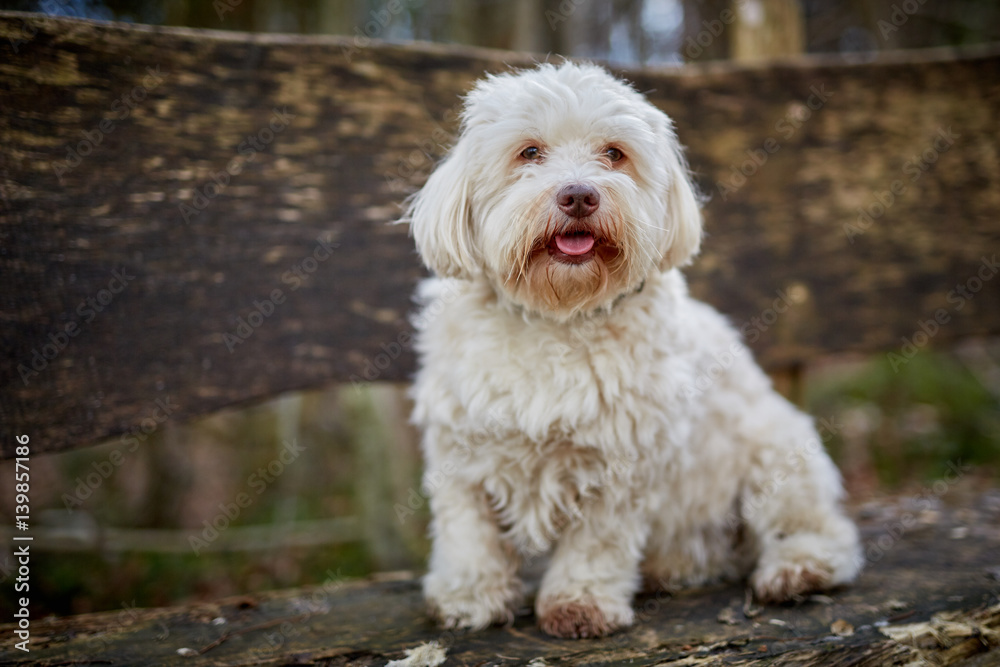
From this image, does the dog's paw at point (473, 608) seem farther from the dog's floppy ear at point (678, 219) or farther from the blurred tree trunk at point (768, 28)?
the blurred tree trunk at point (768, 28)

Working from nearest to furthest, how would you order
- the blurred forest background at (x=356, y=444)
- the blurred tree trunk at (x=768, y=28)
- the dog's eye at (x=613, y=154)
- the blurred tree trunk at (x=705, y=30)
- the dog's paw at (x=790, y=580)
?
the dog's eye at (x=613, y=154) → the dog's paw at (x=790, y=580) → the blurred tree trunk at (x=768, y=28) → the blurred forest background at (x=356, y=444) → the blurred tree trunk at (x=705, y=30)

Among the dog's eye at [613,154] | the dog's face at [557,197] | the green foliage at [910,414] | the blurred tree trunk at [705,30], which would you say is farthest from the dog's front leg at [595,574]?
the green foliage at [910,414]

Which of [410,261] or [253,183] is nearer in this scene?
[253,183]

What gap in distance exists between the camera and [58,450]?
7.70 ft

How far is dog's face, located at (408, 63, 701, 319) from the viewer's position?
2.02 metres

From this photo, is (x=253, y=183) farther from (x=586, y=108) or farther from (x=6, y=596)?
(x=6, y=596)

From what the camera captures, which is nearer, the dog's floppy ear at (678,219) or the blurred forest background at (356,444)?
the dog's floppy ear at (678,219)

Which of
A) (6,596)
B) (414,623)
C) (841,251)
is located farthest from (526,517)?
(6,596)

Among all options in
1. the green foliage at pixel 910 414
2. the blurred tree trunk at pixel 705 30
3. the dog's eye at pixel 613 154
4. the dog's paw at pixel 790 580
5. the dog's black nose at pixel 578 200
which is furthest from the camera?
the green foliage at pixel 910 414

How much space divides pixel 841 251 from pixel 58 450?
11.7 ft

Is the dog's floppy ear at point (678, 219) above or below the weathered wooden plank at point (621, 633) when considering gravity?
above

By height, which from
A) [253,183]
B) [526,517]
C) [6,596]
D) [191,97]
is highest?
[191,97]

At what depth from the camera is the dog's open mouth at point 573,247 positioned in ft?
6.75

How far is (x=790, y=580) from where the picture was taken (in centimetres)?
232
